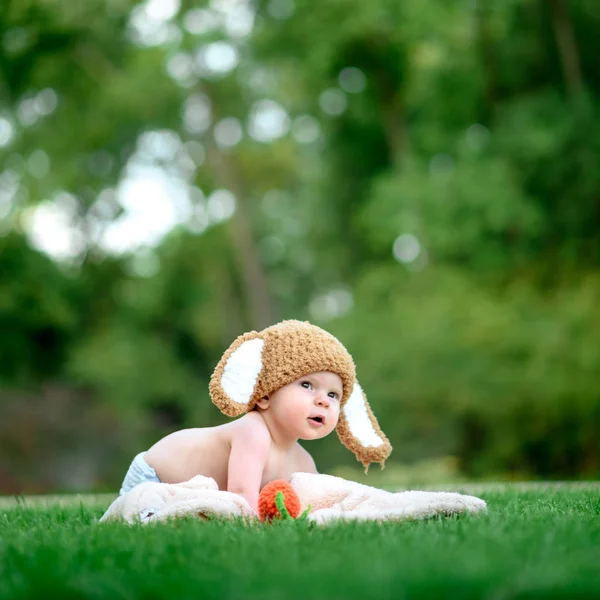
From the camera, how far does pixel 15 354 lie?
52.4 feet

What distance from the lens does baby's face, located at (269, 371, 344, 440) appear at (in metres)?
3.14

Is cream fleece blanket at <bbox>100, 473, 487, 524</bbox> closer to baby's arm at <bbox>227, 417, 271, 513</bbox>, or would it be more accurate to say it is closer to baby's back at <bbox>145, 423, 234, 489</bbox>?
baby's arm at <bbox>227, 417, 271, 513</bbox>

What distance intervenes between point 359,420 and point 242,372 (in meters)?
0.57

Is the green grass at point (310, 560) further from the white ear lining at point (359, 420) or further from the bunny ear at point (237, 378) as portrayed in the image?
the white ear lining at point (359, 420)

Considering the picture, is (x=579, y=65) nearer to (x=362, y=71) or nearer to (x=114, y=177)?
(x=362, y=71)

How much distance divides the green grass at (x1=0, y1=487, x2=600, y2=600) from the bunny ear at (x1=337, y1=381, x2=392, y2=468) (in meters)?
0.84

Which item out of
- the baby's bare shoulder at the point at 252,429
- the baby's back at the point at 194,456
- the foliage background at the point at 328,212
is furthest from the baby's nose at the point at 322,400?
the foliage background at the point at 328,212

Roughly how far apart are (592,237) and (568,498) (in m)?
9.67

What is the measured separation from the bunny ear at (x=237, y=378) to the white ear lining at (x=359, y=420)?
0.45 meters

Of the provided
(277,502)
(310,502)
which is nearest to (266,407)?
(310,502)

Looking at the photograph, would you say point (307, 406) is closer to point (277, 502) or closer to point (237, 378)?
point (237, 378)

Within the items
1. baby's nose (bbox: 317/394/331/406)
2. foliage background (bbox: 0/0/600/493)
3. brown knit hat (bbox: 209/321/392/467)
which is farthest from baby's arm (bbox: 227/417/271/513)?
foliage background (bbox: 0/0/600/493)

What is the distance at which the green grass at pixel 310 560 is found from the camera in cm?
162

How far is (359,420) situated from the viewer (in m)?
3.50
